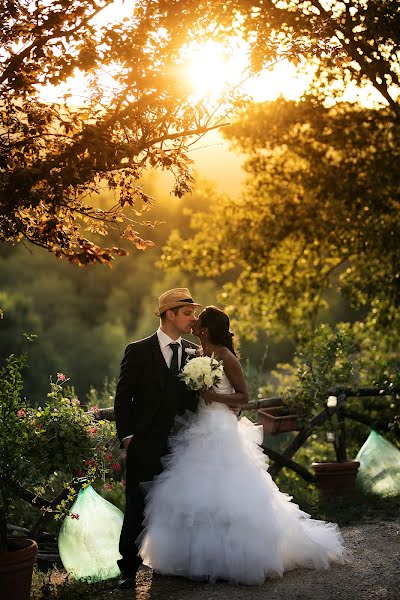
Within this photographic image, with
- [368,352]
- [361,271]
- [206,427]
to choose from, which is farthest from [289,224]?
[206,427]

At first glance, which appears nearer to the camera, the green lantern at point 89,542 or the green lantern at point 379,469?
the green lantern at point 89,542

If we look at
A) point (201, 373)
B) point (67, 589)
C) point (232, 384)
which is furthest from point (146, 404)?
point (67, 589)

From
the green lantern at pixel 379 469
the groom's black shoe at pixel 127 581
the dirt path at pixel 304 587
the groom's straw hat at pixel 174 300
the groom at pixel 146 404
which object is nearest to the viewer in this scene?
the dirt path at pixel 304 587

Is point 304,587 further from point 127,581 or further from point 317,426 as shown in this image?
point 317,426

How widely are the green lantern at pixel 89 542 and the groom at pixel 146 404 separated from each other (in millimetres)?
279

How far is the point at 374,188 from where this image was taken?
12.7 metres

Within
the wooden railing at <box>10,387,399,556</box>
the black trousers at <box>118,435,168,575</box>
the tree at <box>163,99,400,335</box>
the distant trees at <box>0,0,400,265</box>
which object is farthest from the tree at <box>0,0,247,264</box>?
the tree at <box>163,99,400,335</box>

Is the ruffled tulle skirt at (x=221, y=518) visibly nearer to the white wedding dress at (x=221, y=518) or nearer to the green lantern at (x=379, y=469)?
the white wedding dress at (x=221, y=518)

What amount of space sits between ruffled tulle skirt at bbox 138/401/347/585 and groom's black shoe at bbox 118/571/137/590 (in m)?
0.16

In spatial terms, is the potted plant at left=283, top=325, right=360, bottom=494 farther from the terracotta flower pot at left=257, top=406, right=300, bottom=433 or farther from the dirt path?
the dirt path

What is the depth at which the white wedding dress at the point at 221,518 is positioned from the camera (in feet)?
17.7

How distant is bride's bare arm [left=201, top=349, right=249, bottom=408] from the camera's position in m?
5.80

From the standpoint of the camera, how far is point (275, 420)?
8922mm

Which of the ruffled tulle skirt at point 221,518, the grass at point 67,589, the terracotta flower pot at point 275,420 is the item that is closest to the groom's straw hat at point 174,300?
the ruffled tulle skirt at point 221,518
